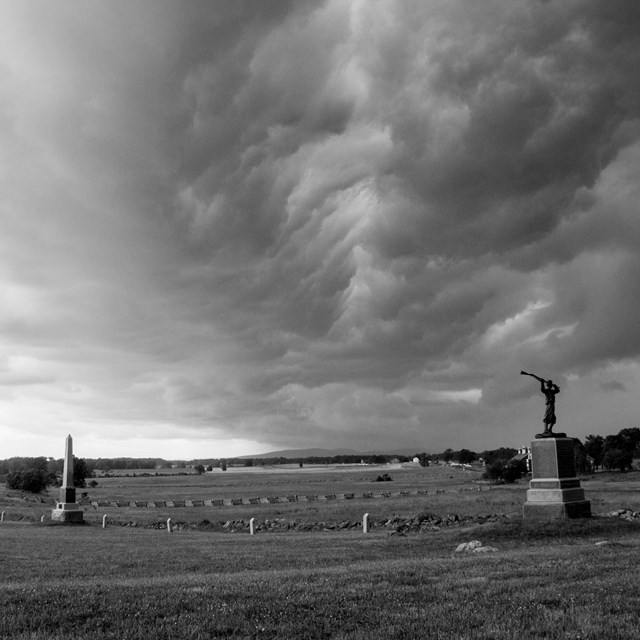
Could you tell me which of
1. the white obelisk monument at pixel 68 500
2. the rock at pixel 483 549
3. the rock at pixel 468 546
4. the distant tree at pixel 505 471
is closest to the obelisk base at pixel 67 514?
the white obelisk monument at pixel 68 500

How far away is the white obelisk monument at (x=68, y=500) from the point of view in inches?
1631

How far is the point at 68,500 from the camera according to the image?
42.2m

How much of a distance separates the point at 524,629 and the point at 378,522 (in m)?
33.0

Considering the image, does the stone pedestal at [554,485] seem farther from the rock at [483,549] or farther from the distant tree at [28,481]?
the distant tree at [28,481]

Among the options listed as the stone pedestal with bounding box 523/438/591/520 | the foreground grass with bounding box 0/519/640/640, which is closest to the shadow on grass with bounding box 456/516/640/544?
the stone pedestal with bounding box 523/438/591/520

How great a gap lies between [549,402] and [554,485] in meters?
3.84

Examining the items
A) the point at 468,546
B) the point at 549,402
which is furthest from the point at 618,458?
the point at 468,546

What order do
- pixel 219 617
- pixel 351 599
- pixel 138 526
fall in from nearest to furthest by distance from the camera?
pixel 219 617
pixel 351 599
pixel 138 526

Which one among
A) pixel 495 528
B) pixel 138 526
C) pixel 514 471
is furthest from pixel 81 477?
pixel 495 528

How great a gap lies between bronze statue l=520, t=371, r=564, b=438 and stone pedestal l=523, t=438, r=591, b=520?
418 millimetres

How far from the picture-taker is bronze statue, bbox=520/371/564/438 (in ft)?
94.7

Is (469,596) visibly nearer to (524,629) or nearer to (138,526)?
(524,629)

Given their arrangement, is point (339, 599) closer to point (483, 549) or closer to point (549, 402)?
point (483, 549)

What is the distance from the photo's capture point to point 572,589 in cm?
1122
